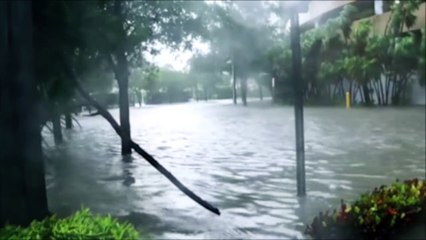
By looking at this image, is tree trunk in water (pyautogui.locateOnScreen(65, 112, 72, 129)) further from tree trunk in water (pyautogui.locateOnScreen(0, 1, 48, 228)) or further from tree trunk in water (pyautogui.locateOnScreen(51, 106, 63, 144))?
tree trunk in water (pyautogui.locateOnScreen(0, 1, 48, 228))

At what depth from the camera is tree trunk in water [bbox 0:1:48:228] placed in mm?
1696

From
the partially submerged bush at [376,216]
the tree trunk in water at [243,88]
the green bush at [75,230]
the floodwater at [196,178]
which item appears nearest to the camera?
the green bush at [75,230]

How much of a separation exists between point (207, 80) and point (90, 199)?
1108mm

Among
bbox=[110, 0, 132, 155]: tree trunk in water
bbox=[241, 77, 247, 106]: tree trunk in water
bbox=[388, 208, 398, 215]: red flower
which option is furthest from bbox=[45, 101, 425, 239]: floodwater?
bbox=[388, 208, 398, 215]: red flower

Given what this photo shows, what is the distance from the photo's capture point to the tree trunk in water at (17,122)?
170 centimetres

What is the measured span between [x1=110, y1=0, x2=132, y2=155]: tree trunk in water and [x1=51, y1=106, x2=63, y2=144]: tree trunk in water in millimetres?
277

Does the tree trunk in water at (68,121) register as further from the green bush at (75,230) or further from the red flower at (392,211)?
the red flower at (392,211)

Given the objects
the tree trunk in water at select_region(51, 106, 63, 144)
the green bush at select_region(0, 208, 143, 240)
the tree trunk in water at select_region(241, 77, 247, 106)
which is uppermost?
the tree trunk in water at select_region(241, 77, 247, 106)

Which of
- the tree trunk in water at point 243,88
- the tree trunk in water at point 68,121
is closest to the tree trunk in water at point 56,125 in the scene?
the tree trunk in water at point 68,121

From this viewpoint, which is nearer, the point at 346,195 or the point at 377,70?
the point at 346,195

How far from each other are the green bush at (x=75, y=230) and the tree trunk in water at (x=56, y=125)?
106 centimetres

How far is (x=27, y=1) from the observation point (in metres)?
1.83

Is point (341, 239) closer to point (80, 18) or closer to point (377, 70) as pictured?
point (80, 18)

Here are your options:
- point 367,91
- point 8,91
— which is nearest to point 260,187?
point 8,91
